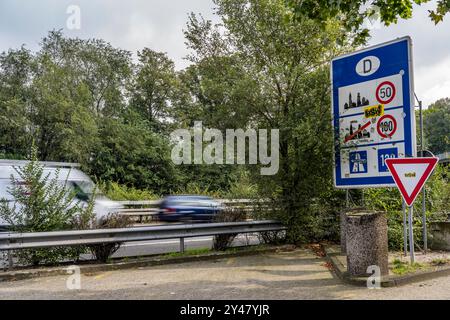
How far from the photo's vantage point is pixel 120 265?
805 cm

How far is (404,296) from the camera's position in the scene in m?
5.81

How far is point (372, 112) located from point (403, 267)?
3441mm

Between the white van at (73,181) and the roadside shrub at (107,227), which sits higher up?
the white van at (73,181)

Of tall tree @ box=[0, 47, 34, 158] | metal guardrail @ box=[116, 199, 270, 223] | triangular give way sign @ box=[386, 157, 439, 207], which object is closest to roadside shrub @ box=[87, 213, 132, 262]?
metal guardrail @ box=[116, 199, 270, 223]

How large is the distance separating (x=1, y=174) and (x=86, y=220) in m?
6.45

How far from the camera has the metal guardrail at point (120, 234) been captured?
7.38m

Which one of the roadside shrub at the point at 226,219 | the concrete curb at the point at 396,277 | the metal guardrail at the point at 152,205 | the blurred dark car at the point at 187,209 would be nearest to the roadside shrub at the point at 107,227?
the roadside shrub at the point at 226,219

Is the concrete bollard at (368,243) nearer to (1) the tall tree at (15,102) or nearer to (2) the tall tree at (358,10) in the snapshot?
(2) the tall tree at (358,10)

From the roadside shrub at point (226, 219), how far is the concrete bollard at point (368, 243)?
3.65m

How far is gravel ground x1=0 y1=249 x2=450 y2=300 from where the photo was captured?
5930 millimetres

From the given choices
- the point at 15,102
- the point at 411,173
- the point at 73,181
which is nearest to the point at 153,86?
the point at 15,102

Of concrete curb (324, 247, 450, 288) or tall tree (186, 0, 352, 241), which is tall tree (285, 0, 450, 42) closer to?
tall tree (186, 0, 352, 241)

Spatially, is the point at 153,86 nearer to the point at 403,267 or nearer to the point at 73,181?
the point at 73,181
